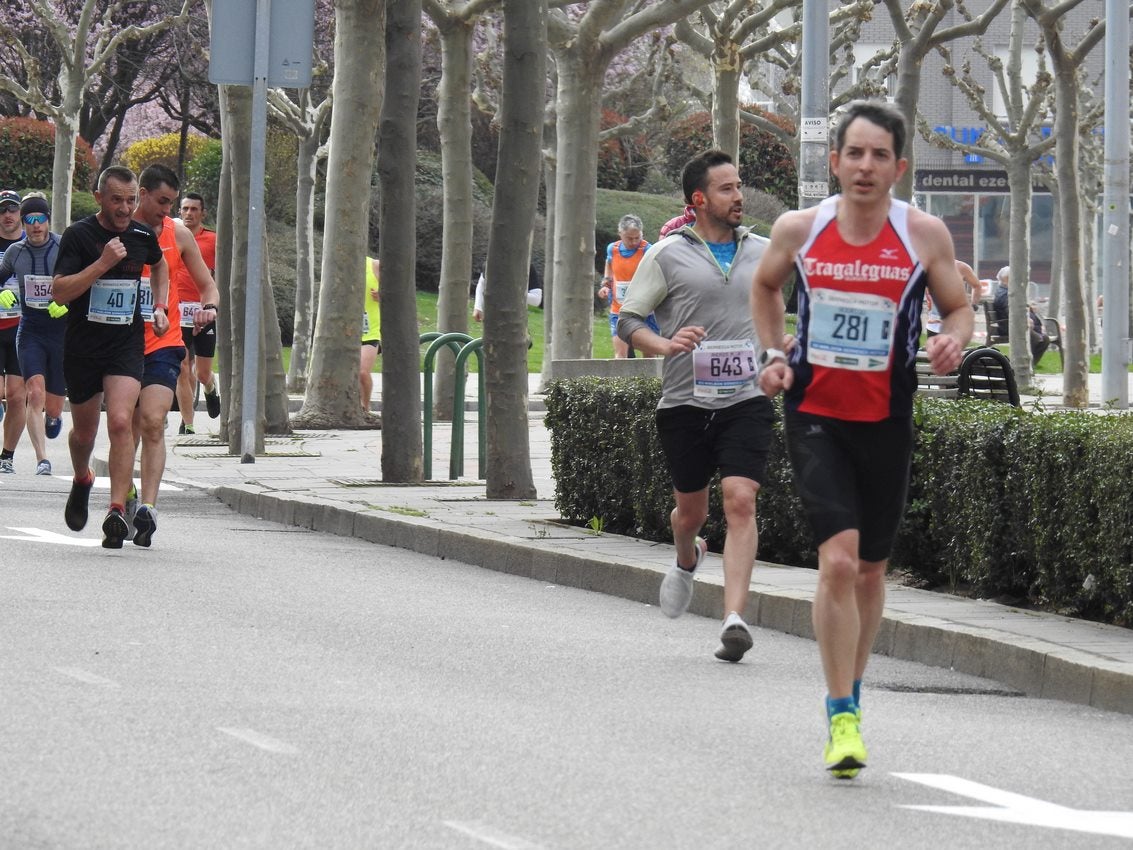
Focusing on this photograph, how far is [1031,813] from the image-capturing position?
5.74 metres

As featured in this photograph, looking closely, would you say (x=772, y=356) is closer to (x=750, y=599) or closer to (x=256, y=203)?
(x=750, y=599)

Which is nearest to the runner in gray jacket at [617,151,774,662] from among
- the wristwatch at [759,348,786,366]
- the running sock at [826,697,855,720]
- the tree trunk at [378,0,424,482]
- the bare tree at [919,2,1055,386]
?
the wristwatch at [759,348,786,366]

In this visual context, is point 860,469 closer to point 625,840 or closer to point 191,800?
point 625,840

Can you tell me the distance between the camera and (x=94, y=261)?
1143 centimetres

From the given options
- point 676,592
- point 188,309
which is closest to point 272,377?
point 188,309

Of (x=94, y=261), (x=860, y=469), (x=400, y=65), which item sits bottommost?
(x=860, y=469)

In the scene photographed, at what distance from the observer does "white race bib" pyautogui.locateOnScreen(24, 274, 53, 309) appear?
16.3 meters

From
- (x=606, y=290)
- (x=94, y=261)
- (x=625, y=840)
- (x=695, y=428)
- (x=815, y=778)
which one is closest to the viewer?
(x=625, y=840)

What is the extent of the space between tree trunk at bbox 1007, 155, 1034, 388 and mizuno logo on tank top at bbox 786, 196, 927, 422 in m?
22.7

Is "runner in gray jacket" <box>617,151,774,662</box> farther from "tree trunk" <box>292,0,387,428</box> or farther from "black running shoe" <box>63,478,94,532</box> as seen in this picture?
"tree trunk" <box>292,0,387,428</box>

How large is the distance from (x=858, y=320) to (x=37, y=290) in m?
11.1

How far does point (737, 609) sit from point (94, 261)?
4530mm

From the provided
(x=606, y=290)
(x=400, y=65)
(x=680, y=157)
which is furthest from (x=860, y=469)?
(x=680, y=157)

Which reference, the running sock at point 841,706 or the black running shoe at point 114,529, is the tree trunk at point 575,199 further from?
the running sock at point 841,706
